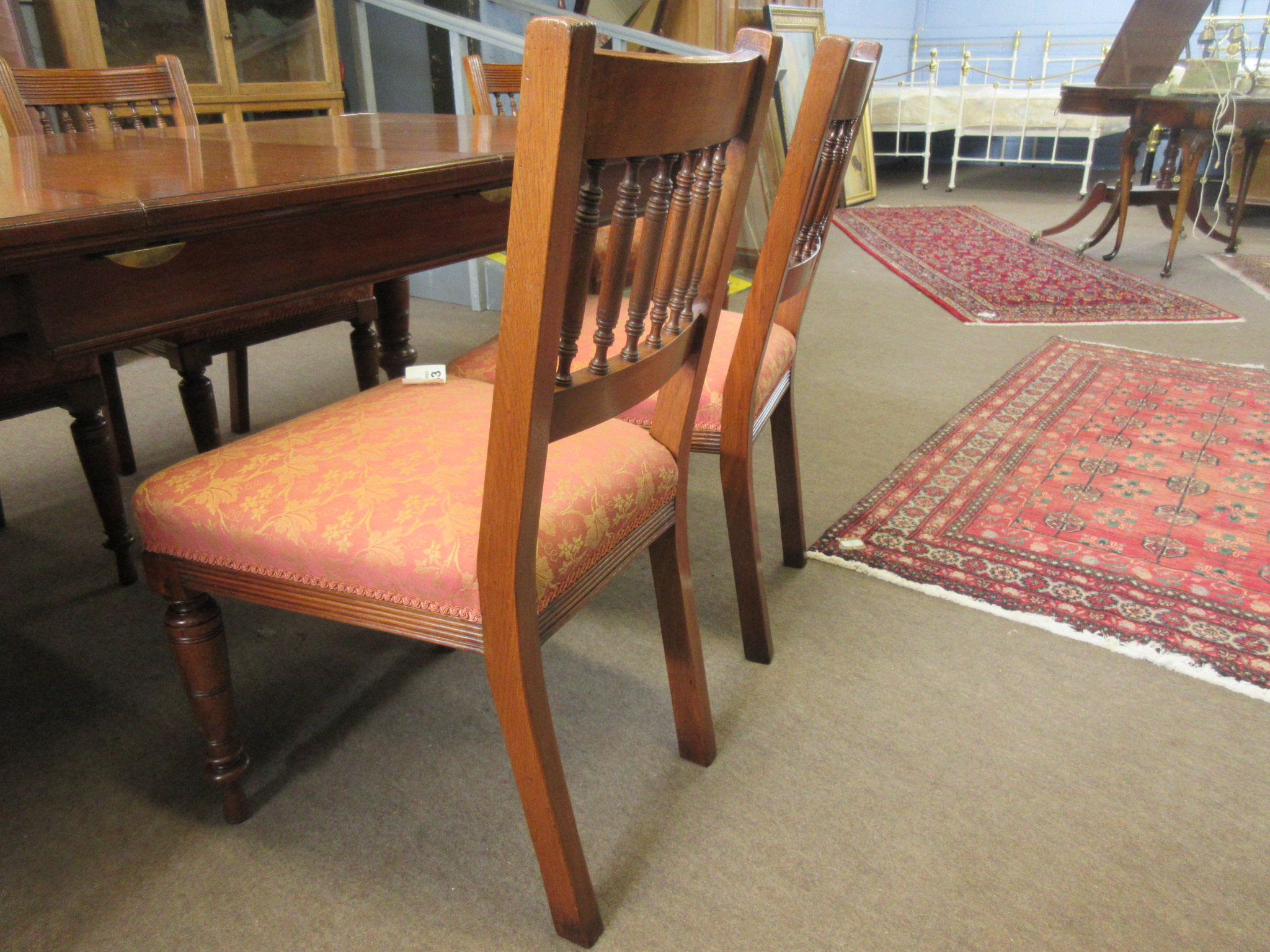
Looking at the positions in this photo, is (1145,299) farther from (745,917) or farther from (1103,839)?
(745,917)

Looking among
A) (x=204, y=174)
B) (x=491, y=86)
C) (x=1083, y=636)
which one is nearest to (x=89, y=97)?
(x=491, y=86)

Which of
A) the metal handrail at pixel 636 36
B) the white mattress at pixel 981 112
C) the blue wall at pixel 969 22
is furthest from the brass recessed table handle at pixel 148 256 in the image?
the blue wall at pixel 969 22

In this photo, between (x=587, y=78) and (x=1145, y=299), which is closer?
(x=587, y=78)

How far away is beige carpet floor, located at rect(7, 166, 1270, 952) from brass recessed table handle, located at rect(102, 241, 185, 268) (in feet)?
2.14

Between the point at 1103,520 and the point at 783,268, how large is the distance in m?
0.98

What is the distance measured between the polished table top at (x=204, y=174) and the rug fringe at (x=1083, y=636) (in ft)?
3.01

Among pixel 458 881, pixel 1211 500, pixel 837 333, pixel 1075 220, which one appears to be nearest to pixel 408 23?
pixel 837 333

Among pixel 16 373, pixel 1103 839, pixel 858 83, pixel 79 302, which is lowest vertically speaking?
pixel 1103 839

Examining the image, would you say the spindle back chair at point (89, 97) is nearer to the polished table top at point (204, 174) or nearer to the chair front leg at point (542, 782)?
the polished table top at point (204, 174)

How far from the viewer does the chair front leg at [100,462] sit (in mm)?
1367

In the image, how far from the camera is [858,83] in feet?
3.86

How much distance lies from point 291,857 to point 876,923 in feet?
2.12

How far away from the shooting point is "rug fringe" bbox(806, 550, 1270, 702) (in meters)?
1.29

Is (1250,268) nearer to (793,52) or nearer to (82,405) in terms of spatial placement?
(793,52)
